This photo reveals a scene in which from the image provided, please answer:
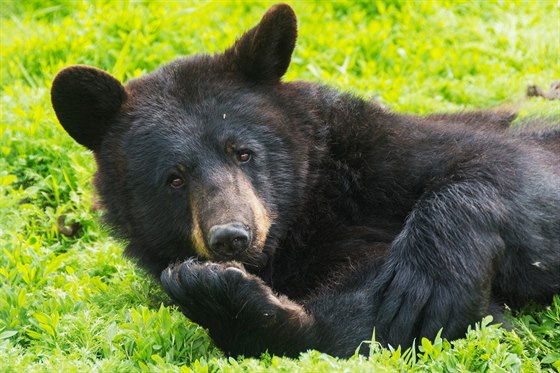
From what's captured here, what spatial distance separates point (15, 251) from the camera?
688cm

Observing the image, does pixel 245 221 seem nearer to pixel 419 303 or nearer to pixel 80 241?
pixel 419 303

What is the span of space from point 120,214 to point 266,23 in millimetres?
1623

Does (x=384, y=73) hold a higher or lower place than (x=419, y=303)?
lower

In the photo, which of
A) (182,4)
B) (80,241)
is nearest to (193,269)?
(80,241)

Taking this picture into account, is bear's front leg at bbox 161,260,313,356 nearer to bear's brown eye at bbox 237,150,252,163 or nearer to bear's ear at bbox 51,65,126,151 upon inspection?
bear's brown eye at bbox 237,150,252,163

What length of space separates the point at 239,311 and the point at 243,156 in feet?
4.21

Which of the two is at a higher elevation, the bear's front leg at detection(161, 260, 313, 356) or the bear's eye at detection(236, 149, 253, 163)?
the bear's eye at detection(236, 149, 253, 163)

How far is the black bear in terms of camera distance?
17.7ft

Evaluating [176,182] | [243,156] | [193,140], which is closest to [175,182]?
[176,182]

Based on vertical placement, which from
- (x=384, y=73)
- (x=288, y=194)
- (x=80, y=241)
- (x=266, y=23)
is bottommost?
(x=80, y=241)

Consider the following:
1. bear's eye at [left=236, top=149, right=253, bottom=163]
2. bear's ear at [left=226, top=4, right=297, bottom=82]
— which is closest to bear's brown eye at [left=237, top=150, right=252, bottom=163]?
bear's eye at [left=236, top=149, right=253, bottom=163]

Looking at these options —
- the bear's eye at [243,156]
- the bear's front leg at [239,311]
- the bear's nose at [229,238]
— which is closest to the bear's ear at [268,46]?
the bear's eye at [243,156]

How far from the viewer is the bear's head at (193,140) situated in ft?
20.0

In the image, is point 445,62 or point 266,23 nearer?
point 266,23
